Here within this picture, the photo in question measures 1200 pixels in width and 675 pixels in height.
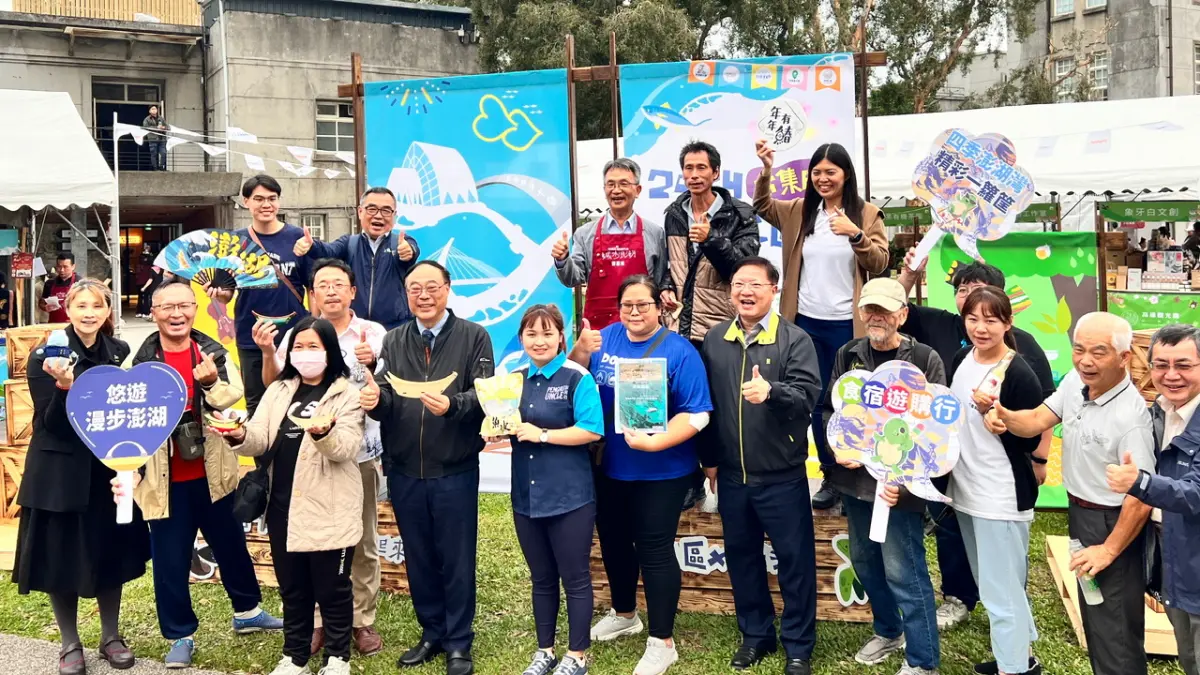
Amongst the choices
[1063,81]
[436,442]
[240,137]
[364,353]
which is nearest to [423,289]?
[364,353]

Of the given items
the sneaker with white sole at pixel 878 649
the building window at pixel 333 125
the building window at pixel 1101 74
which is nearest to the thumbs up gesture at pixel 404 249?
the sneaker with white sole at pixel 878 649

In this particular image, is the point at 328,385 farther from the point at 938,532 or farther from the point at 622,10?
the point at 622,10

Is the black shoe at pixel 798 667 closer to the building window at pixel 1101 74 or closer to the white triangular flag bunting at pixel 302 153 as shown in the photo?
the white triangular flag bunting at pixel 302 153

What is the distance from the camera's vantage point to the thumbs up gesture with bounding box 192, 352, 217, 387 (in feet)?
12.0

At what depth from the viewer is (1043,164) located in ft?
35.1

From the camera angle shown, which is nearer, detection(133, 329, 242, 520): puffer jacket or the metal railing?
detection(133, 329, 242, 520): puffer jacket

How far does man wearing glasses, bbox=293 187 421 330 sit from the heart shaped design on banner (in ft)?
3.81

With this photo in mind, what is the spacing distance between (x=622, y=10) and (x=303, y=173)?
8.18 metres

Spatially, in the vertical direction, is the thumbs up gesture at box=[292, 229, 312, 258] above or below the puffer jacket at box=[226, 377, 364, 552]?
above

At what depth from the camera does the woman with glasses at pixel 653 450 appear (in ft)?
12.0

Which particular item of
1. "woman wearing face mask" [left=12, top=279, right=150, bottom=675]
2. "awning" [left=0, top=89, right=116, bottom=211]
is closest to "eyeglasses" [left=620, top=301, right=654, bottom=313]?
"woman wearing face mask" [left=12, top=279, right=150, bottom=675]

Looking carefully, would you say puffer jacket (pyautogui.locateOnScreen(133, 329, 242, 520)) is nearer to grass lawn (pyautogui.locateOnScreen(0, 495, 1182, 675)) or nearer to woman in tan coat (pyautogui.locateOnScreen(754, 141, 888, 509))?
grass lawn (pyautogui.locateOnScreen(0, 495, 1182, 675))

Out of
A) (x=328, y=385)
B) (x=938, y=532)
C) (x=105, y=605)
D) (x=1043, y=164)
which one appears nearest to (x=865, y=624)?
(x=938, y=532)

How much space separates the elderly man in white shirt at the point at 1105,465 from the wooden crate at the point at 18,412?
580 centimetres
